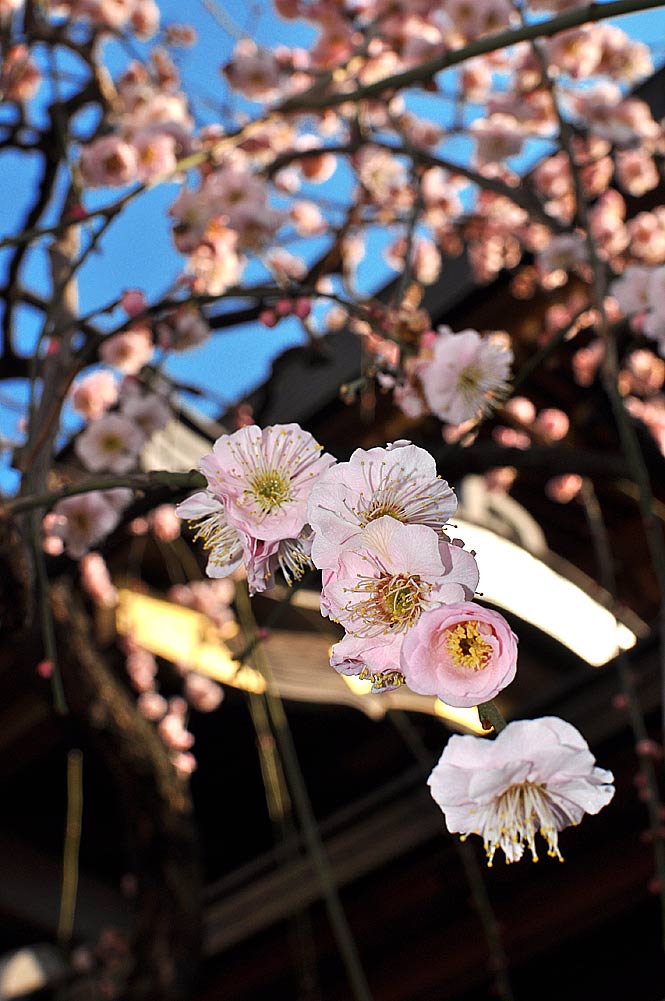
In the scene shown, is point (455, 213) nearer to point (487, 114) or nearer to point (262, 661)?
point (487, 114)

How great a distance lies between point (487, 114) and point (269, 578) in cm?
252

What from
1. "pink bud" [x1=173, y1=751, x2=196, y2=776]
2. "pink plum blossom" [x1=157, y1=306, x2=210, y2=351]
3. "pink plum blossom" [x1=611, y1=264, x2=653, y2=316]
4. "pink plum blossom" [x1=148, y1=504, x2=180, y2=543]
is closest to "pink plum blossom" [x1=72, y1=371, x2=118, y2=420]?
"pink plum blossom" [x1=157, y1=306, x2=210, y2=351]

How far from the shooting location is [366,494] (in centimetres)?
52

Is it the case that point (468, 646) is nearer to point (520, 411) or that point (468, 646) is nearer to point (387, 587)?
point (387, 587)

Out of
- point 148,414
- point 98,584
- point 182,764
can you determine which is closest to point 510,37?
point 148,414

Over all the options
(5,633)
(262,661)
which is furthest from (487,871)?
(5,633)

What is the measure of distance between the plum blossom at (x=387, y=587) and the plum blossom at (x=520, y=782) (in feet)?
0.22

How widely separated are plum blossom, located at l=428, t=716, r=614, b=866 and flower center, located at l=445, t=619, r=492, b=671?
3cm

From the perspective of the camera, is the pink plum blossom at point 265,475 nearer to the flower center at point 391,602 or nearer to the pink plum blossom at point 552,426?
the flower center at point 391,602

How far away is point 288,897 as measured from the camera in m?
2.32

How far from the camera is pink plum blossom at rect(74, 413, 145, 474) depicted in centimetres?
178

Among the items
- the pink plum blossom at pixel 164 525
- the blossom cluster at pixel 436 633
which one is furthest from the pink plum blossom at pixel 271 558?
the pink plum blossom at pixel 164 525

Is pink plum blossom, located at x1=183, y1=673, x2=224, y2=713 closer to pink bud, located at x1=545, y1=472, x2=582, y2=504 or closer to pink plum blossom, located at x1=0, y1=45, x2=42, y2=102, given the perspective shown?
pink bud, located at x1=545, y1=472, x2=582, y2=504

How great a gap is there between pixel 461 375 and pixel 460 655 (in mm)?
699
